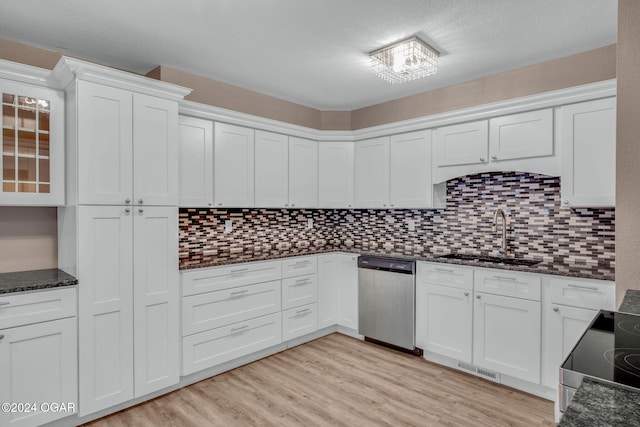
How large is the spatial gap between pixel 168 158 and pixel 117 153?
1.16ft

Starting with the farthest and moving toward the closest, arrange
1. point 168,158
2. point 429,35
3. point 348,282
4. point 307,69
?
1. point 348,282
2. point 307,69
3. point 168,158
4. point 429,35

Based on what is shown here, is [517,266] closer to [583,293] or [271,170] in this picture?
[583,293]

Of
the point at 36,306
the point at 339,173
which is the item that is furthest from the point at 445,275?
the point at 36,306

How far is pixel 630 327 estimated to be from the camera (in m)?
1.28

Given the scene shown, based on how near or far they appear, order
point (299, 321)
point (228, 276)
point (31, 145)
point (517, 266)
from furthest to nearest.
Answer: point (299, 321) < point (228, 276) < point (517, 266) < point (31, 145)

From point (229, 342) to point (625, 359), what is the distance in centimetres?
280

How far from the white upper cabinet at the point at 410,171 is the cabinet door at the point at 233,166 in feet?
4.89

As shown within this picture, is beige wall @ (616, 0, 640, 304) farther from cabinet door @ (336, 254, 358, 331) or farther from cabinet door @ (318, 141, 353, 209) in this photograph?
cabinet door @ (318, 141, 353, 209)

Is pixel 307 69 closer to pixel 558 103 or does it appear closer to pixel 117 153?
pixel 117 153

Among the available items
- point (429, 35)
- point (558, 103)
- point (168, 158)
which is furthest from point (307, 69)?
point (558, 103)

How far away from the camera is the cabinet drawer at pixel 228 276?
115 inches

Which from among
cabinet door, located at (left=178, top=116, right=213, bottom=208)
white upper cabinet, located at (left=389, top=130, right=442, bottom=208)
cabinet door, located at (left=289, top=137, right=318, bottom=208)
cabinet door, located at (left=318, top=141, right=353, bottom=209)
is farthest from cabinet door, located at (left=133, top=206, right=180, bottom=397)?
white upper cabinet, located at (left=389, top=130, right=442, bottom=208)

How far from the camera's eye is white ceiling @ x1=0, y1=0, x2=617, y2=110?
2.21 m

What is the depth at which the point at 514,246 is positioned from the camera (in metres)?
3.31
